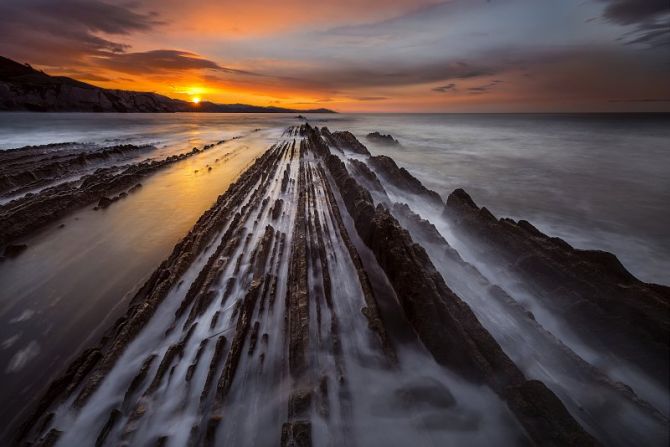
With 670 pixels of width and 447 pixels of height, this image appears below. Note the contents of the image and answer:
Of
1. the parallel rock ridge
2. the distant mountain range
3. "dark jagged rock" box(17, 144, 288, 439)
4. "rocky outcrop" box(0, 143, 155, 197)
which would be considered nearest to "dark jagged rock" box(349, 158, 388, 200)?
the parallel rock ridge

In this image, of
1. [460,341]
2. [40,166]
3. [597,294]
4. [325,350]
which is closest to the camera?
[460,341]

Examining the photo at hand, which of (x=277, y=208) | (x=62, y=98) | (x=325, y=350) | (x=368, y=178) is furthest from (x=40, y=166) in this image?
(x=62, y=98)

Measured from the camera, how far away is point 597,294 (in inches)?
213

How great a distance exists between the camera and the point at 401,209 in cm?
1097

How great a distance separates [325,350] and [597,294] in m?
4.85

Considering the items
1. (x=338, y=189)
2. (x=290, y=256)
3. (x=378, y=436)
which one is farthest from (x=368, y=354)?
(x=338, y=189)

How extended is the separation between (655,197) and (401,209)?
1446cm

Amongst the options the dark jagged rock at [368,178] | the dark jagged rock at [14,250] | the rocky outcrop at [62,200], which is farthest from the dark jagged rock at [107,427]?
the dark jagged rock at [368,178]

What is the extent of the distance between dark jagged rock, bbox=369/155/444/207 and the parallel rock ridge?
522 cm

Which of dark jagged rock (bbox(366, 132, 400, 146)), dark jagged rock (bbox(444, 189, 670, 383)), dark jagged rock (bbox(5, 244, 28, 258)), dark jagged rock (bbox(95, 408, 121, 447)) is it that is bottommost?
dark jagged rock (bbox(95, 408, 121, 447))

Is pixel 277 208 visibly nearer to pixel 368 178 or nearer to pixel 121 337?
pixel 368 178

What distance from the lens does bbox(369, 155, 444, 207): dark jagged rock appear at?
43.4 ft

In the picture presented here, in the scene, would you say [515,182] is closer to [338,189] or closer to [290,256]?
[338,189]

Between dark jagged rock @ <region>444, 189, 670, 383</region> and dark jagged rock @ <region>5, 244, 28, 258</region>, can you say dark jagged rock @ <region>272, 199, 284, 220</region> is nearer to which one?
dark jagged rock @ <region>444, 189, 670, 383</region>
